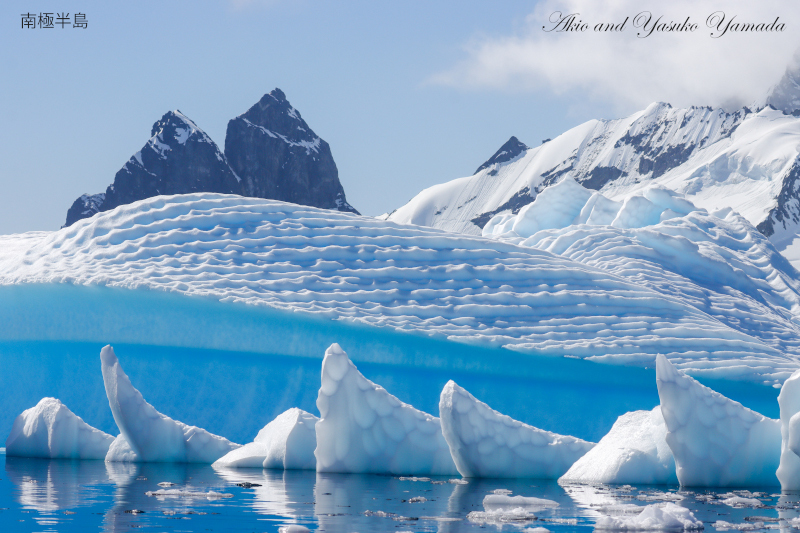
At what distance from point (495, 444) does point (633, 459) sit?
1791 mm

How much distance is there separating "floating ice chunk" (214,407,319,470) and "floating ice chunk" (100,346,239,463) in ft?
2.68

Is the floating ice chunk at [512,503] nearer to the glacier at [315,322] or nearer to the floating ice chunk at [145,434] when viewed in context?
the floating ice chunk at [145,434]

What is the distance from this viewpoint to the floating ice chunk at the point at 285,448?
12602 millimetres

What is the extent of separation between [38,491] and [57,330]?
933 cm

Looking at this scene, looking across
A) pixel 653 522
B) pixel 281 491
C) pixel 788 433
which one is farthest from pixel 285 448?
pixel 653 522

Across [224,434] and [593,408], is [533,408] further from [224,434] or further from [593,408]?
[224,434]

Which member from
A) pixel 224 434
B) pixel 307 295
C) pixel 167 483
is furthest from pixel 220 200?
pixel 167 483

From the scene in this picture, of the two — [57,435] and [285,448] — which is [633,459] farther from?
[57,435]

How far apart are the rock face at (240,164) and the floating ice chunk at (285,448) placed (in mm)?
80363

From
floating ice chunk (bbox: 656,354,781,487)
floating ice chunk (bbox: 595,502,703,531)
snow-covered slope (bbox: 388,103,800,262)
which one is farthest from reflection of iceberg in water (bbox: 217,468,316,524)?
snow-covered slope (bbox: 388,103,800,262)

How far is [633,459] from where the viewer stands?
11.2 m

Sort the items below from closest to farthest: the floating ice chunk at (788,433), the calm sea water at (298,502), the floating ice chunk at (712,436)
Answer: the calm sea water at (298,502) < the floating ice chunk at (788,433) < the floating ice chunk at (712,436)

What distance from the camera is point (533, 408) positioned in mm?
16875

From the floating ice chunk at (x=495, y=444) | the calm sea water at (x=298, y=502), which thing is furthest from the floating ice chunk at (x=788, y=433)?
the floating ice chunk at (x=495, y=444)
